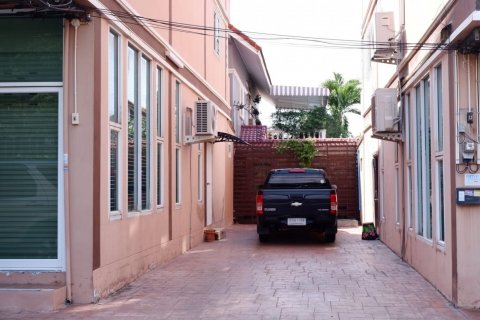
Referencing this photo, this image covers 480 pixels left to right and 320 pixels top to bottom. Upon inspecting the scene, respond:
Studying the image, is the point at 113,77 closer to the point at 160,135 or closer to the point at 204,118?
the point at 160,135

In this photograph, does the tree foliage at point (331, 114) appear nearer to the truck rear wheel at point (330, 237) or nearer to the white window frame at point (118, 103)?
the truck rear wheel at point (330, 237)

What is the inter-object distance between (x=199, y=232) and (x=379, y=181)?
4540 millimetres

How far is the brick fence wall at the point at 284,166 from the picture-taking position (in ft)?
63.0

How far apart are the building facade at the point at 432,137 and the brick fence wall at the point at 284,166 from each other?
17.6 ft

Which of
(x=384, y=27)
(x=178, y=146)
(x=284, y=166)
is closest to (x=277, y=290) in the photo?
(x=178, y=146)

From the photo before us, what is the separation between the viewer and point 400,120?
420 inches

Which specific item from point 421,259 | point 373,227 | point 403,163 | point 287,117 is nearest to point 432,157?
point 421,259

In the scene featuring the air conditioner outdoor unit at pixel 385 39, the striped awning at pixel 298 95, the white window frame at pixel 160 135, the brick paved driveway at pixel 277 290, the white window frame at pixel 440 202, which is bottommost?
the brick paved driveway at pixel 277 290

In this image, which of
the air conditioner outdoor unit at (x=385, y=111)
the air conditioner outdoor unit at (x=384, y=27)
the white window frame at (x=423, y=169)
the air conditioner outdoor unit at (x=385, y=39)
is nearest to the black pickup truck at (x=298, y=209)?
the air conditioner outdoor unit at (x=385, y=111)

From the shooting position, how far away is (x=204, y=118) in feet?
42.3

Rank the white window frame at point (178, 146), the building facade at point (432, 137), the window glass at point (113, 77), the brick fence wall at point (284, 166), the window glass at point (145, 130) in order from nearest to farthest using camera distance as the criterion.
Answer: the building facade at point (432, 137), the window glass at point (113, 77), the window glass at point (145, 130), the white window frame at point (178, 146), the brick fence wall at point (284, 166)

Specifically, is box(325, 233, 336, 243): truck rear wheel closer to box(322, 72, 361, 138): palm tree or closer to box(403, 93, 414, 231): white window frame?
box(403, 93, 414, 231): white window frame

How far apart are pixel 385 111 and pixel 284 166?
8.98m

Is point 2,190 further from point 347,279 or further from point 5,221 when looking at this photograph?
point 347,279
